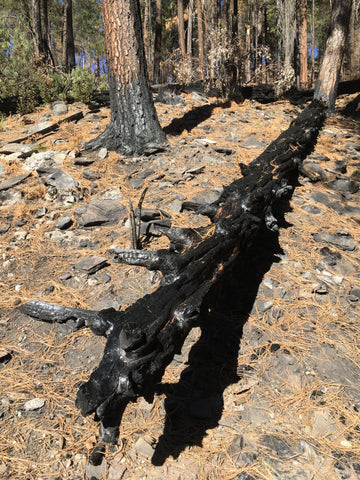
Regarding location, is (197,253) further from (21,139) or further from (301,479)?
(21,139)

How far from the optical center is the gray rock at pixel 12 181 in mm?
4395

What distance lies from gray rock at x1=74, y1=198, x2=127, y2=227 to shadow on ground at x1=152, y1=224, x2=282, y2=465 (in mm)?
1614

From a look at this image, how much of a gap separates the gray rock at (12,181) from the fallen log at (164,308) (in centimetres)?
238

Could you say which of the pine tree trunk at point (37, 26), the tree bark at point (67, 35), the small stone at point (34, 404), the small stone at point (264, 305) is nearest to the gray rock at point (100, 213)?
the small stone at point (264, 305)

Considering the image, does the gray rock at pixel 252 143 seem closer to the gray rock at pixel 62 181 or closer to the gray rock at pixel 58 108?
the gray rock at pixel 62 181

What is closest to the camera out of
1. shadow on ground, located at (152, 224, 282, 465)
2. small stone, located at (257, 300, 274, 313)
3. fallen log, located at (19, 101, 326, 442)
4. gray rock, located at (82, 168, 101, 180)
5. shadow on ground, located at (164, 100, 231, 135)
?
fallen log, located at (19, 101, 326, 442)

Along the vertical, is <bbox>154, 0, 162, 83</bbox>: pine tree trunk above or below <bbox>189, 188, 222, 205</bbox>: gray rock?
above

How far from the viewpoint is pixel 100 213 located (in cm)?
383

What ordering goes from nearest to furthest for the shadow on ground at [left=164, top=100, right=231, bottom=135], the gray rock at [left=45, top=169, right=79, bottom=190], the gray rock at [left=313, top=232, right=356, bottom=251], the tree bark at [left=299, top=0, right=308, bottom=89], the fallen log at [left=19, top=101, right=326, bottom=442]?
the fallen log at [left=19, top=101, right=326, bottom=442]
the gray rock at [left=313, top=232, right=356, bottom=251]
the gray rock at [left=45, top=169, right=79, bottom=190]
the shadow on ground at [left=164, top=100, right=231, bottom=135]
the tree bark at [left=299, top=0, right=308, bottom=89]

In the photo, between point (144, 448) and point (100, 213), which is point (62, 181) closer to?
point (100, 213)

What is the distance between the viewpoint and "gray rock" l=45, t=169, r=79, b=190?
169 inches

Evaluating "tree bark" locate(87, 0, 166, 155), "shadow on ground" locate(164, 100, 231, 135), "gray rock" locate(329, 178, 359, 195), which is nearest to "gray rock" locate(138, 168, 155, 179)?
"tree bark" locate(87, 0, 166, 155)

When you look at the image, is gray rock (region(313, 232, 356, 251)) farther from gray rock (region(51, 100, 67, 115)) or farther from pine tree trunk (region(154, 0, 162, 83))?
pine tree trunk (region(154, 0, 162, 83))

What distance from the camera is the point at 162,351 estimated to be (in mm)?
1668
